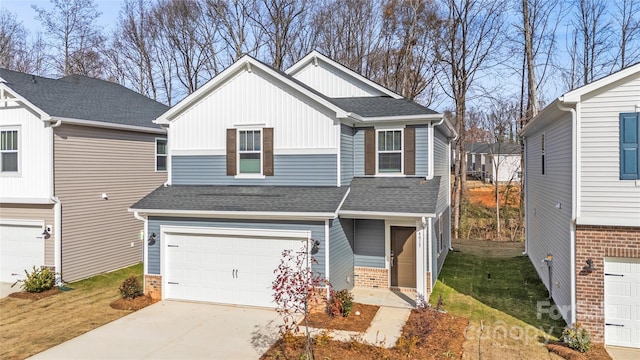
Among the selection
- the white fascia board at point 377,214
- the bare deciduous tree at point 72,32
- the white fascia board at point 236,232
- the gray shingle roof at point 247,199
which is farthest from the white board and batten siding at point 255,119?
the bare deciduous tree at point 72,32

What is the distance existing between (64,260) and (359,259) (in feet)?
32.3

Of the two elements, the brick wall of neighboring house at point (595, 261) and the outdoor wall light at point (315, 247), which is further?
the outdoor wall light at point (315, 247)

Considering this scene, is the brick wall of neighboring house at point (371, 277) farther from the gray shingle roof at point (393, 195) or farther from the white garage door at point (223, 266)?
the white garage door at point (223, 266)

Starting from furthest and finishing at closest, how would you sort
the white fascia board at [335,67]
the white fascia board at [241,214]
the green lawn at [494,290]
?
1. the white fascia board at [335,67]
2. the white fascia board at [241,214]
3. the green lawn at [494,290]

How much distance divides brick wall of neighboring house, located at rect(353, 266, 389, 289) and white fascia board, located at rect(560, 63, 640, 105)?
704 cm

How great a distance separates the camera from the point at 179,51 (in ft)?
108

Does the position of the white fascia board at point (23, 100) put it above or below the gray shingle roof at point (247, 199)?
above

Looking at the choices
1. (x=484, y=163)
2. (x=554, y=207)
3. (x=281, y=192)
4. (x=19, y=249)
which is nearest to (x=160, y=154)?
(x=19, y=249)

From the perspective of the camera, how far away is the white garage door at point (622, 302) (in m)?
9.07

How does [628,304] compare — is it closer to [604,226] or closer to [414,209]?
[604,226]

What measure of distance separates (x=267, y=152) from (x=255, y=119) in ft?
3.58

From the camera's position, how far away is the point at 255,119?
13.0 metres

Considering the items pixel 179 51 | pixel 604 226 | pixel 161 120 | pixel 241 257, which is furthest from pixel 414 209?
pixel 179 51

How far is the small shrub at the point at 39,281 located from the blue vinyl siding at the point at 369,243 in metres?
9.80
